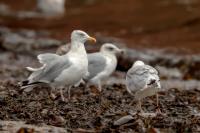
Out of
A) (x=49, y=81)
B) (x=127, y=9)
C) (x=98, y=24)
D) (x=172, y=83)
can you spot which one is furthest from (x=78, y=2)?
(x=49, y=81)

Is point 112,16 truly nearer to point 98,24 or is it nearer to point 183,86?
point 98,24

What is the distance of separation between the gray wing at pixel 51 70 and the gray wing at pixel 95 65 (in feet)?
7.55

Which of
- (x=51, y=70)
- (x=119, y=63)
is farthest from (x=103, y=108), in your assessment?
(x=119, y=63)

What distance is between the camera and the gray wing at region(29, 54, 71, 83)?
33.2 feet

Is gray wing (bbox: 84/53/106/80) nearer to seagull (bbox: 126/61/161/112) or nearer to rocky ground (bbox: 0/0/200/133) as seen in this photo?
rocky ground (bbox: 0/0/200/133)

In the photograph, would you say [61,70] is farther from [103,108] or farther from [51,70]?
[103,108]

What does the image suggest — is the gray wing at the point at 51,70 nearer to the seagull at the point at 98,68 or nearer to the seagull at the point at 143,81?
the seagull at the point at 143,81

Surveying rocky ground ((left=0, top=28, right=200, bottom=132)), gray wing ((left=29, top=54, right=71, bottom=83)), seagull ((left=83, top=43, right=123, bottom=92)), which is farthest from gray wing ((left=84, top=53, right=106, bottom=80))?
gray wing ((left=29, top=54, right=71, bottom=83))

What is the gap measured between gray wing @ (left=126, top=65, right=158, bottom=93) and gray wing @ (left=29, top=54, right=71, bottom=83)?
125cm

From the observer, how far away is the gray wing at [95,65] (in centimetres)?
1256

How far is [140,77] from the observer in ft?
29.3

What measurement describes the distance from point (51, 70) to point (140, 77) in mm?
1773

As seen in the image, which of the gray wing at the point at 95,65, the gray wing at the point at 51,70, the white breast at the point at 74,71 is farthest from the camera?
the gray wing at the point at 95,65

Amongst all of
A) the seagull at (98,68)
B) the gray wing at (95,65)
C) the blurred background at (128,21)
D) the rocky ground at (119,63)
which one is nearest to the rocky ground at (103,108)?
the rocky ground at (119,63)
